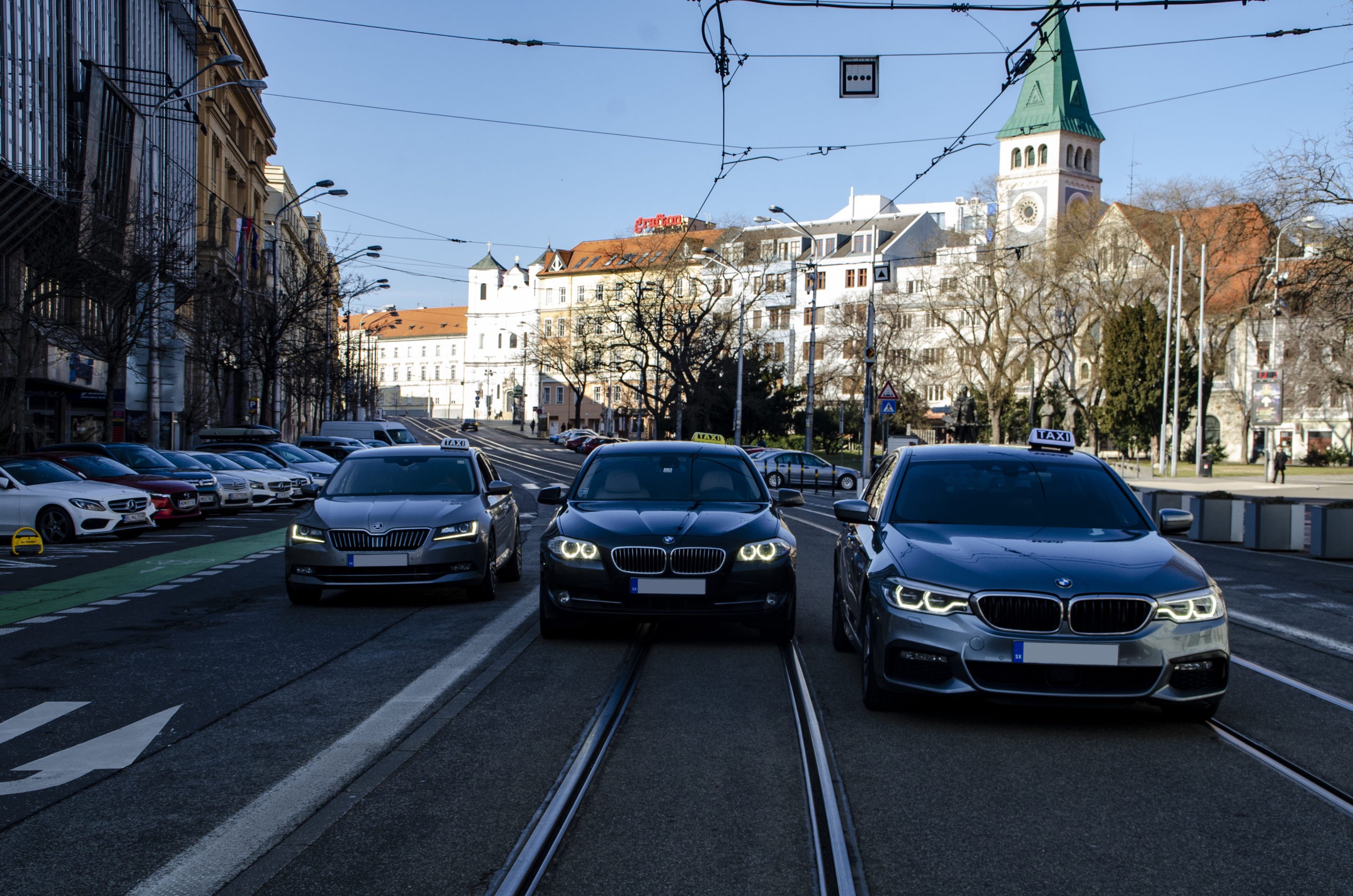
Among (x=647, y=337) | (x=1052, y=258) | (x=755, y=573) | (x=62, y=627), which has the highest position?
(x=1052, y=258)

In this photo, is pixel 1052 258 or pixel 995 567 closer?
pixel 995 567

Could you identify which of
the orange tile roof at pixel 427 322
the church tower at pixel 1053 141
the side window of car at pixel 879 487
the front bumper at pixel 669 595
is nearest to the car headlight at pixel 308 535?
the front bumper at pixel 669 595

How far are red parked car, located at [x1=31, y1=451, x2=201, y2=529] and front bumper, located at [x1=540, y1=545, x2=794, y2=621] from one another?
593 inches

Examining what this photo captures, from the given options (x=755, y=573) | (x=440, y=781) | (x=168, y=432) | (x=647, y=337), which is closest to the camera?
(x=440, y=781)

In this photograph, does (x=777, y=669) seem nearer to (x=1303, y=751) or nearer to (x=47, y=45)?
(x=1303, y=751)

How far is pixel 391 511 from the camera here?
11.6m

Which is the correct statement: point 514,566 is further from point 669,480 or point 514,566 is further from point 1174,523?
point 1174,523

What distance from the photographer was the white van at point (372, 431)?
45656mm

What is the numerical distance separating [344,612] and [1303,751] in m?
7.84

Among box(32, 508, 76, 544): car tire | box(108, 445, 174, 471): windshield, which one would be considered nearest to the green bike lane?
box(32, 508, 76, 544): car tire

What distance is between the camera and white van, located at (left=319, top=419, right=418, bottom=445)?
45.7m

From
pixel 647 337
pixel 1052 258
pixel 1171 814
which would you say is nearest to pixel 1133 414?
pixel 1052 258

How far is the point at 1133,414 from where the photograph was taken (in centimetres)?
6425

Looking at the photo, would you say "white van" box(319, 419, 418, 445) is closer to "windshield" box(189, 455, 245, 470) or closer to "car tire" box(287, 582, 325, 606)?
"windshield" box(189, 455, 245, 470)
